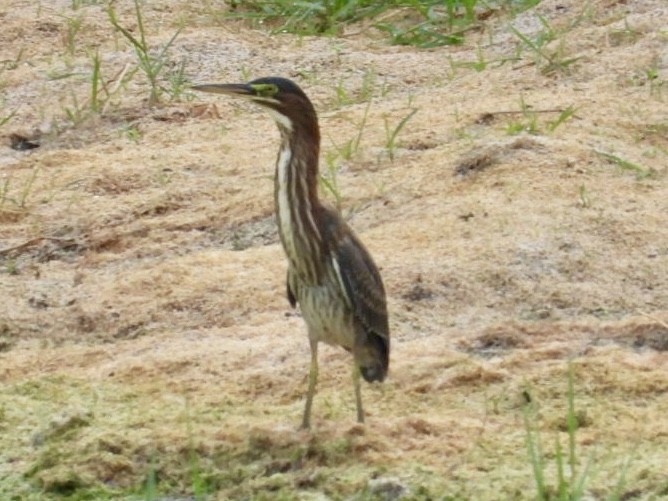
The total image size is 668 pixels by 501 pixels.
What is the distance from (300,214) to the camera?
18.5ft

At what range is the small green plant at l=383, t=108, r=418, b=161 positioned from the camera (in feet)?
27.3

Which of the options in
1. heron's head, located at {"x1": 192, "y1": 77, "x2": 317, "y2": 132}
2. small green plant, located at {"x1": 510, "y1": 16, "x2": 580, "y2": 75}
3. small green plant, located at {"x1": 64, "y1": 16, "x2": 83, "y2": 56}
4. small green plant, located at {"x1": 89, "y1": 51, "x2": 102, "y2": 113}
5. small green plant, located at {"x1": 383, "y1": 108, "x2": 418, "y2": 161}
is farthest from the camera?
small green plant, located at {"x1": 64, "y1": 16, "x2": 83, "y2": 56}

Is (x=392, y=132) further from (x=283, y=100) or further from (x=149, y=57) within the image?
(x=283, y=100)

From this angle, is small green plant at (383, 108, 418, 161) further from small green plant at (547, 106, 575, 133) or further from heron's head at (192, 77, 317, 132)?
heron's head at (192, 77, 317, 132)

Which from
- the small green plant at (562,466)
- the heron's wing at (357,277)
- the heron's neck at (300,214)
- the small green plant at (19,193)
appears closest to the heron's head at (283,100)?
the heron's neck at (300,214)

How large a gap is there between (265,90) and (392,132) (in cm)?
291

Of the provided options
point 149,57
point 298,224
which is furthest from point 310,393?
point 149,57

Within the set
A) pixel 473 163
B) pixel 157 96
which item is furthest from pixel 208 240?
pixel 157 96

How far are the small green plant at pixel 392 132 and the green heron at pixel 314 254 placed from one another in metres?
2.54

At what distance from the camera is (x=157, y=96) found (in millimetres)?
9477

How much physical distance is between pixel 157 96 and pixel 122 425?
3931mm

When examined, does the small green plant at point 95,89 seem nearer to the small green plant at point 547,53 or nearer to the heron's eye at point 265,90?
the small green plant at point 547,53

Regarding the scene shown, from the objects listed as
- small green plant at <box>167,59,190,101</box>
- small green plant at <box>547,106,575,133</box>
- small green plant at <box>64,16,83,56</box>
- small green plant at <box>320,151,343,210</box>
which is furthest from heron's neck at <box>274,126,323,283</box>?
small green plant at <box>64,16,83,56</box>

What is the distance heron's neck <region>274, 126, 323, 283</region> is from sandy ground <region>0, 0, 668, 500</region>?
0.51 metres
